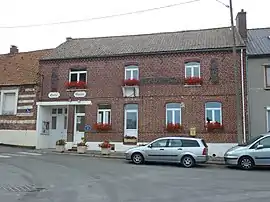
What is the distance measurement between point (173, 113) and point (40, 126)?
9723 mm

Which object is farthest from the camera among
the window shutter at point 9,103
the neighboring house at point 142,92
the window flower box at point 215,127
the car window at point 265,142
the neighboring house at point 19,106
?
the window shutter at point 9,103

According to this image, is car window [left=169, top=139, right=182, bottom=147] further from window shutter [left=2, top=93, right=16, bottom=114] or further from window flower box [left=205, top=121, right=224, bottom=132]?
window shutter [left=2, top=93, right=16, bottom=114]

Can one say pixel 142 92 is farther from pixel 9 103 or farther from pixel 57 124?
pixel 9 103

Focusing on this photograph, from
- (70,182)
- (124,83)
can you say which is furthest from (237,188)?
(124,83)

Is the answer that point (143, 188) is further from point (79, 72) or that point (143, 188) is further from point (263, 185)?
point (79, 72)

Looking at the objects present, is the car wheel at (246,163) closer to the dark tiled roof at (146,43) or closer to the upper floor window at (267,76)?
the upper floor window at (267,76)

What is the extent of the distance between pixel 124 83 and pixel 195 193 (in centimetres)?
1481

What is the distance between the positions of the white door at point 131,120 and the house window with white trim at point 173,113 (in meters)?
2.16

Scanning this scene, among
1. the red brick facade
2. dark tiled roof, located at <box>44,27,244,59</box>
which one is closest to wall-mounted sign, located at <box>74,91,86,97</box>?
the red brick facade

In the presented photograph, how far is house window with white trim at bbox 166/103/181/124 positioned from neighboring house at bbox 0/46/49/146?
32.0 feet

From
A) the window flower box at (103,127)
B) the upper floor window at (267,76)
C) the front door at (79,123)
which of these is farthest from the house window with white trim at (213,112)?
the front door at (79,123)

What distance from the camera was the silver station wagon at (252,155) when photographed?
16516 mm

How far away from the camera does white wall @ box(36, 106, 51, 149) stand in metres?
25.5

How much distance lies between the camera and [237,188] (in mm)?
10703
